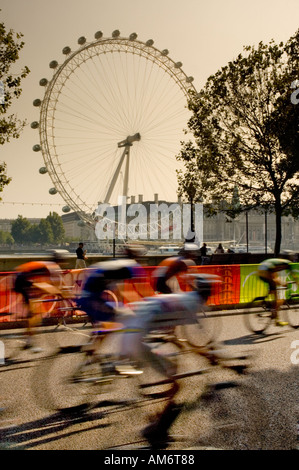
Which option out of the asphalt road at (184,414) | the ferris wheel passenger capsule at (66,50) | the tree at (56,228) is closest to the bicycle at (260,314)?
the asphalt road at (184,414)

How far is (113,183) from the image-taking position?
1826 inches

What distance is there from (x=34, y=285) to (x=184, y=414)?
3.29m

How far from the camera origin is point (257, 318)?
32.8 feet

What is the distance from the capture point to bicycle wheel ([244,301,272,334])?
9.92m

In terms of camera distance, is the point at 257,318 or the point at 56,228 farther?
the point at 56,228

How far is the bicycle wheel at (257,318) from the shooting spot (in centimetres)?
992

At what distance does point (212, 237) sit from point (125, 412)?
131 m

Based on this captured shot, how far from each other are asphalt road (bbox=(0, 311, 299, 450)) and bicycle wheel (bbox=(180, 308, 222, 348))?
397 mm

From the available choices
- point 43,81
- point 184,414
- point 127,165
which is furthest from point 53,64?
point 184,414

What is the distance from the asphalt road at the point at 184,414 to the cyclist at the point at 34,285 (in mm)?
673

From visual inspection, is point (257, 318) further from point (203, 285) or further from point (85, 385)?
point (85, 385)

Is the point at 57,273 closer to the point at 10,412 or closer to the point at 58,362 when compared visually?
the point at 58,362

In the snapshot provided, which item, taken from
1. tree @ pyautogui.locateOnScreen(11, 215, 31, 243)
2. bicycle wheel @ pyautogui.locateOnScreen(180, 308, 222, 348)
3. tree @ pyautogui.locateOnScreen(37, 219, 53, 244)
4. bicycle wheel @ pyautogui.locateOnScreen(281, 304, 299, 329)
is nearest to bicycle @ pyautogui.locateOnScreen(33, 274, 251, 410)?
bicycle wheel @ pyautogui.locateOnScreen(180, 308, 222, 348)
